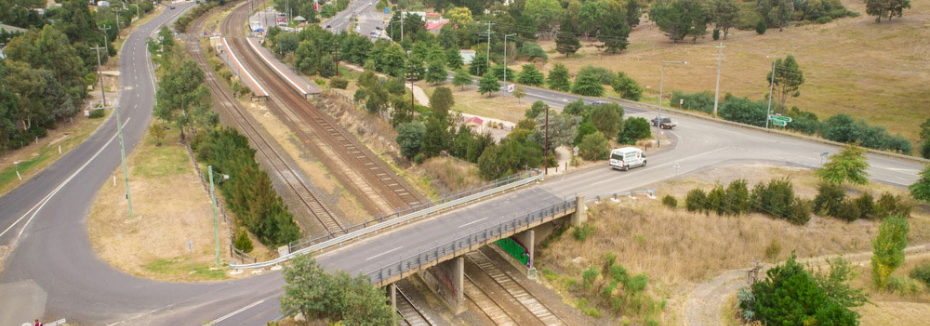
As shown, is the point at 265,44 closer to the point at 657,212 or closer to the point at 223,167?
the point at 223,167

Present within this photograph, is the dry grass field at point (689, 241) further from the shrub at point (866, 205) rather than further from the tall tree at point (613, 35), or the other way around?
the tall tree at point (613, 35)

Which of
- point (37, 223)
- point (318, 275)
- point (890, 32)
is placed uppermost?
point (890, 32)

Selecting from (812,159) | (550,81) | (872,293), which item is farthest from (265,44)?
(872,293)

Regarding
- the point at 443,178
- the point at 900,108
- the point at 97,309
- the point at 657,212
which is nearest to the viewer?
the point at 97,309

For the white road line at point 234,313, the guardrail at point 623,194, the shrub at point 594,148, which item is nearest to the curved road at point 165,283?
the white road line at point 234,313

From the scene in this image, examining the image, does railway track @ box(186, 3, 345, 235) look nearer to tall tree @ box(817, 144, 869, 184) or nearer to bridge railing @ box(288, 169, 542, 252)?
bridge railing @ box(288, 169, 542, 252)

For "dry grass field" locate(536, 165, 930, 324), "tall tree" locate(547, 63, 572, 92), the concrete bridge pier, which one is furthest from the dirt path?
"tall tree" locate(547, 63, 572, 92)

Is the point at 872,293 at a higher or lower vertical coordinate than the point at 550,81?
lower
